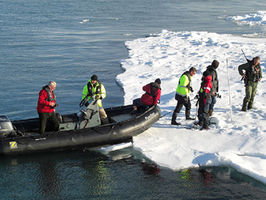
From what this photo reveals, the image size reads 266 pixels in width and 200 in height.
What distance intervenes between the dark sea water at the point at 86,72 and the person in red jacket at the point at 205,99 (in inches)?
71.6

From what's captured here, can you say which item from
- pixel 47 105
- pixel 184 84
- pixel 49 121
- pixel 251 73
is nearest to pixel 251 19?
pixel 251 73

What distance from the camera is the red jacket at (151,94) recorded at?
10.2m

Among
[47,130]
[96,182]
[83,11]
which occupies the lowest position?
[96,182]

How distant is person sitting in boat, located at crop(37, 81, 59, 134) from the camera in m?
9.10

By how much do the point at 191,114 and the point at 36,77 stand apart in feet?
27.9

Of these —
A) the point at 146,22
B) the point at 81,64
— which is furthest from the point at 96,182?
the point at 146,22

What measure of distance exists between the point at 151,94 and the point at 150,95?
0.18ft

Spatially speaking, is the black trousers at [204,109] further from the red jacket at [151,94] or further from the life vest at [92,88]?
the life vest at [92,88]

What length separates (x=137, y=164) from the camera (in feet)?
29.7

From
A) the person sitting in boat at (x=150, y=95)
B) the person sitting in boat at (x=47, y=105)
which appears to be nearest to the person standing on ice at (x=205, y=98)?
the person sitting in boat at (x=150, y=95)

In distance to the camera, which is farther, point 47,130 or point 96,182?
point 47,130

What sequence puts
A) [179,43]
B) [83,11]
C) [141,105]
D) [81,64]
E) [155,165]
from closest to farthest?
[155,165], [141,105], [81,64], [179,43], [83,11]

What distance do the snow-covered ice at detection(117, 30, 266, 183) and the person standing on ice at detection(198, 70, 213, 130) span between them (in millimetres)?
345

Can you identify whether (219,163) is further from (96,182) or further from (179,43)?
(179,43)
